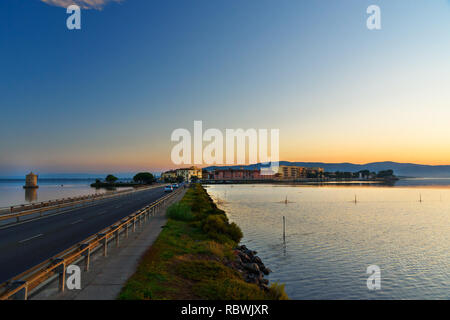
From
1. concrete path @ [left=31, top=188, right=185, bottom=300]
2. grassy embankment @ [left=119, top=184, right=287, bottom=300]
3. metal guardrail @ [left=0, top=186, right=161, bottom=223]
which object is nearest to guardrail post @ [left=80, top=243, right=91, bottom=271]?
concrete path @ [left=31, top=188, right=185, bottom=300]

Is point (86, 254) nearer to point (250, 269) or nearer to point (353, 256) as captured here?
point (250, 269)

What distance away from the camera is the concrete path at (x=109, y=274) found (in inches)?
312

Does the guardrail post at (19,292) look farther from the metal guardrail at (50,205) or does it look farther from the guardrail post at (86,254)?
the metal guardrail at (50,205)

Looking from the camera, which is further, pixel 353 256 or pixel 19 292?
pixel 353 256

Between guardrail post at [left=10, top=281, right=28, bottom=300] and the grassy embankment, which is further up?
guardrail post at [left=10, top=281, right=28, bottom=300]

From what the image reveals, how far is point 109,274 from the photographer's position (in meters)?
9.88

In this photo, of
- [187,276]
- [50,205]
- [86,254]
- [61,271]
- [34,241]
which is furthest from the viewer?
[50,205]

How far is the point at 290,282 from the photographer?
16.1m

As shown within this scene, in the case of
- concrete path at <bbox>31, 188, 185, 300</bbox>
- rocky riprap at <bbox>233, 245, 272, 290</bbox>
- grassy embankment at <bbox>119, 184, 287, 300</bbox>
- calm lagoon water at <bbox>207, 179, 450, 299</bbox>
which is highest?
concrete path at <bbox>31, 188, 185, 300</bbox>

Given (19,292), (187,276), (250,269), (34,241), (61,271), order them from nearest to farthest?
(19,292)
(61,271)
(187,276)
(34,241)
(250,269)

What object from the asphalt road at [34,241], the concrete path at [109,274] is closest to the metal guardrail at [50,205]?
the asphalt road at [34,241]

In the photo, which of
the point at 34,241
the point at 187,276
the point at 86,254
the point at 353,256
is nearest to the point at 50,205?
the point at 34,241

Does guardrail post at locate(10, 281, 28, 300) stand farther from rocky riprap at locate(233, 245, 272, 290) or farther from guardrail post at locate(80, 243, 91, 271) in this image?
rocky riprap at locate(233, 245, 272, 290)

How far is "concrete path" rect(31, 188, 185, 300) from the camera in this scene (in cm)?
791
